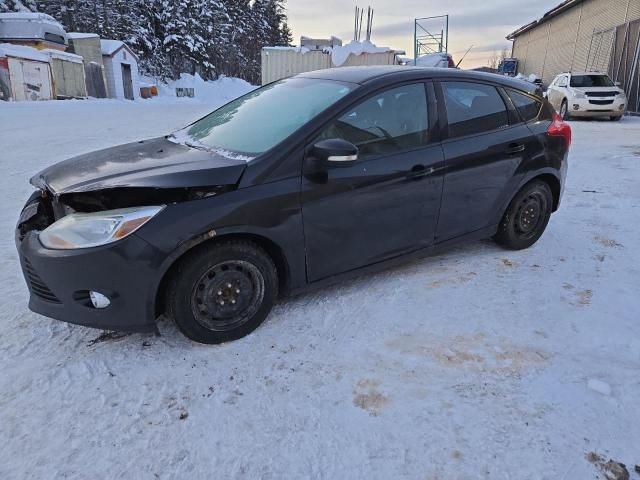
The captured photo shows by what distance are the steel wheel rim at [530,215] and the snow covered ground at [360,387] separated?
1.64ft

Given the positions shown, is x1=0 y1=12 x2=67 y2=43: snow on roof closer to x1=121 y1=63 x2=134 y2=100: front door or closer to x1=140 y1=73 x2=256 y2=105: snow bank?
x1=121 y1=63 x2=134 y2=100: front door

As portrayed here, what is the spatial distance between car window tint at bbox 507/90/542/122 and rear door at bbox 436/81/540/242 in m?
0.08

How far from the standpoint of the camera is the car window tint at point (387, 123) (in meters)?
3.00

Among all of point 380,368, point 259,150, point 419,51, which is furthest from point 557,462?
point 419,51

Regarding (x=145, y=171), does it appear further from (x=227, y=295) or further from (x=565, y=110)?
(x=565, y=110)

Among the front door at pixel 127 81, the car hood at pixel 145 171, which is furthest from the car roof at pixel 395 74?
the front door at pixel 127 81

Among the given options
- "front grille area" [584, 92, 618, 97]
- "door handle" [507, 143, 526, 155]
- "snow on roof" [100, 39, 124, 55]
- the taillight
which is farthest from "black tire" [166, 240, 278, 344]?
"snow on roof" [100, 39, 124, 55]

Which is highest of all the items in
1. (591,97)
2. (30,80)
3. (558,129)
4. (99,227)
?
(30,80)

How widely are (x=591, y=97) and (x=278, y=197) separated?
54.1 feet

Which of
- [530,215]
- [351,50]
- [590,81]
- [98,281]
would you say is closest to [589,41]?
[590,81]

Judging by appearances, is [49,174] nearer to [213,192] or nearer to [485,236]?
[213,192]

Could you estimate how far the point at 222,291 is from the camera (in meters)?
2.66

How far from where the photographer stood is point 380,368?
8.28ft

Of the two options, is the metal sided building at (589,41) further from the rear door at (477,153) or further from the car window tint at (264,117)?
the car window tint at (264,117)
